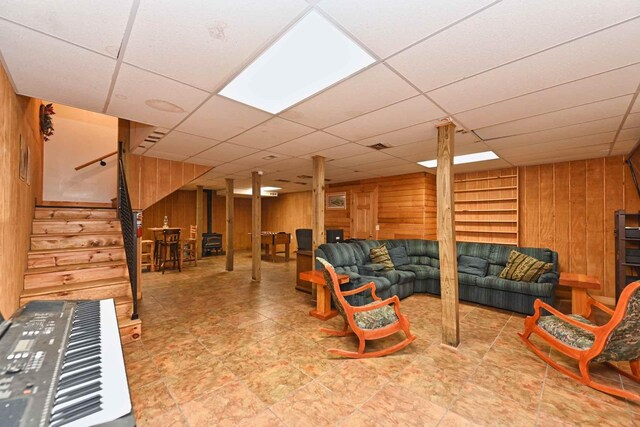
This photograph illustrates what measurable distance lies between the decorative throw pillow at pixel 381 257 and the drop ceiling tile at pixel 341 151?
6.12 ft

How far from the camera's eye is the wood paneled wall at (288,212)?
426 inches

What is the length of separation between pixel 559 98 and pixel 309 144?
2743 mm

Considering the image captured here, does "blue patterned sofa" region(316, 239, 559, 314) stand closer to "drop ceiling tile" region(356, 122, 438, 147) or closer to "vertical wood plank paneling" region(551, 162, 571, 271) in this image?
"vertical wood plank paneling" region(551, 162, 571, 271)

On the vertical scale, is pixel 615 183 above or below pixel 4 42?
below

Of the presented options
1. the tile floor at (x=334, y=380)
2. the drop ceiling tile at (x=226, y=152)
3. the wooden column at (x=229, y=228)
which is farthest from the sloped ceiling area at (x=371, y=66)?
the wooden column at (x=229, y=228)

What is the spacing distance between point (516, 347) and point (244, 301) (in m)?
3.77

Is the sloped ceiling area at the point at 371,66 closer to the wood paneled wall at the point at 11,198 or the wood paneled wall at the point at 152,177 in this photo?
the wood paneled wall at the point at 11,198

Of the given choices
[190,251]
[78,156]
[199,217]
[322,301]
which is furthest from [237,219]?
[322,301]

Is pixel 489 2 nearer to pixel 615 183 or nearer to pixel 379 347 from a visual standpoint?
pixel 379 347

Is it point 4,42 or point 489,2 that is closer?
point 489,2

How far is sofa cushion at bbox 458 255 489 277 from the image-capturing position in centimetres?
474

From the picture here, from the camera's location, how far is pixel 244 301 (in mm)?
4555

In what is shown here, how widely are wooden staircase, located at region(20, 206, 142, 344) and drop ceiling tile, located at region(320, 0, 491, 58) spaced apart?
11.5 ft

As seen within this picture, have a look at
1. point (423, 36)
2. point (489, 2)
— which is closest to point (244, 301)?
point (423, 36)
